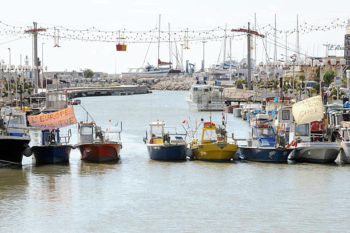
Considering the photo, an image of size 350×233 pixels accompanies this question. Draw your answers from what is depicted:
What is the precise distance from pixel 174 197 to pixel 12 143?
12.5m

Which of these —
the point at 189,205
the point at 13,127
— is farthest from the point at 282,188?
the point at 13,127

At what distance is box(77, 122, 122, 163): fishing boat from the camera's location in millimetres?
43438

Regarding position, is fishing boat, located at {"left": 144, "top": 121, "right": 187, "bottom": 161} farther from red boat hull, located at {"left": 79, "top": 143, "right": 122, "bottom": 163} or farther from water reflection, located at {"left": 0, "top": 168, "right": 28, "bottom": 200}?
water reflection, located at {"left": 0, "top": 168, "right": 28, "bottom": 200}

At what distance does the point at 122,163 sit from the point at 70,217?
1474 centimetres

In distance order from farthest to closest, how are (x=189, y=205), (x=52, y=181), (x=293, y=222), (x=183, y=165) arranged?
1. (x=183, y=165)
2. (x=52, y=181)
3. (x=189, y=205)
4. (x=293, y=222)

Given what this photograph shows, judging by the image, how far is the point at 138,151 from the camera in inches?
2009

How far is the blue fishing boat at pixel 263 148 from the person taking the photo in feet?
139

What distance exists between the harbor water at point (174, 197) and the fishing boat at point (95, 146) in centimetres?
72

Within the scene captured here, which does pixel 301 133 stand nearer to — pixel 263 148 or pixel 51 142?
pixel 263 148

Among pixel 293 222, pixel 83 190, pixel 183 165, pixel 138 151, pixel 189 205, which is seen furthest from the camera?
pixel 138 151

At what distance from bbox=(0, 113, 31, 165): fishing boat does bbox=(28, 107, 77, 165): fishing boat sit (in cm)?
80

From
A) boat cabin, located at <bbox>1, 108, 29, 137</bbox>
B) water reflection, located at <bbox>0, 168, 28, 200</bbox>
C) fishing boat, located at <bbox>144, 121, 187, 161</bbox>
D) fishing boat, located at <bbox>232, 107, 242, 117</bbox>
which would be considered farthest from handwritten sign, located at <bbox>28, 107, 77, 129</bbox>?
fishing boat, located at <bbox>232, 107, 242, 117</bbox>

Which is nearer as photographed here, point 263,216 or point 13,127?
point 263,216

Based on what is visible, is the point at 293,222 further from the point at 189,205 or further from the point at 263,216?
the point at 189,205
